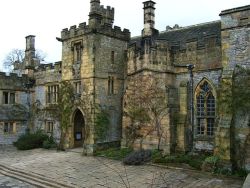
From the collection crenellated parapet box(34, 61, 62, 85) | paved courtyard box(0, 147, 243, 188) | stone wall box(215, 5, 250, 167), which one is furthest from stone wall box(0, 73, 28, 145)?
stone wall box(215, 5, 250, 167)

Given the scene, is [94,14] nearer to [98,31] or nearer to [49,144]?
[98,31]

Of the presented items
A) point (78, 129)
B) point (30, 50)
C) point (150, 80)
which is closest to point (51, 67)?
point (30, 50)

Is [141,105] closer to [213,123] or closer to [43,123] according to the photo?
[213,123]

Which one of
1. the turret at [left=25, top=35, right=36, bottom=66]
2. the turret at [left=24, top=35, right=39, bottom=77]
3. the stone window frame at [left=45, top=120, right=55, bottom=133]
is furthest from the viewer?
the turret at [left=25, top=35, right=36, bottom=66]

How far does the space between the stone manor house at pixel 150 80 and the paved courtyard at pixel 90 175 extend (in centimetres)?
180

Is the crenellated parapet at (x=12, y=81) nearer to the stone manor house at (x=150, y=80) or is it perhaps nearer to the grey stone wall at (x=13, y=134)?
the stone manor house at (x=150, y=80)

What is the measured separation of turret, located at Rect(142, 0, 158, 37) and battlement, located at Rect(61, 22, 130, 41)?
156 cm

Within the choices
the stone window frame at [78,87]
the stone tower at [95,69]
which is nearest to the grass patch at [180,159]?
the stone tower at [95,69]

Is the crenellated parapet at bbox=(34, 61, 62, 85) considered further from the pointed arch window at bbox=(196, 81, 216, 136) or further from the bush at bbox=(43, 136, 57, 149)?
the pointed arch window at bbox=(196, 81, 216, 136)

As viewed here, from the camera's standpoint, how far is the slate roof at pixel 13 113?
2539 centimetres

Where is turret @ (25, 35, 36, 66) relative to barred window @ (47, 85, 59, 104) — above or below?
above

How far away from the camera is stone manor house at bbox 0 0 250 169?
591 inches

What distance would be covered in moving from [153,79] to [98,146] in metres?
5.78

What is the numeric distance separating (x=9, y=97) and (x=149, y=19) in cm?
1323
